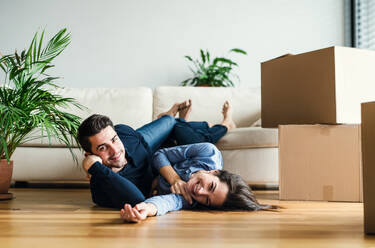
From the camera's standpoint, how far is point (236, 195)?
154cm

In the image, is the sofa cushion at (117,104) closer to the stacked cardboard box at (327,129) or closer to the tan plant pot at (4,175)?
the tan plant pot at (4,175)

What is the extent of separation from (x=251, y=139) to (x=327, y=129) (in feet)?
1.60

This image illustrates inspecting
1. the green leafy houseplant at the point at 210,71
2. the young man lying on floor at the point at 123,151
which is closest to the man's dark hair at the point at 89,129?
the young man lying on floor at the point at 123,151

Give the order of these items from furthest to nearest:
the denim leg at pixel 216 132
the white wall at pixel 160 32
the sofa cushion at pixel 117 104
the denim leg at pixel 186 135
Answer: the white wall at pixel 160 32 → the sofa cushion at pixel 117 104 → the denim leg at pixel 216 132 → the denim leg at pixel 186 135

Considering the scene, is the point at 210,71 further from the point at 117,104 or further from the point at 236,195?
the point at 236,195

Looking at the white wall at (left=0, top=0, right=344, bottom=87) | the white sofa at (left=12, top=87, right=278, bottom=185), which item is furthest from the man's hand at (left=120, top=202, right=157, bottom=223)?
the white wall at (left=0, top=0, right=344, bottom=87)

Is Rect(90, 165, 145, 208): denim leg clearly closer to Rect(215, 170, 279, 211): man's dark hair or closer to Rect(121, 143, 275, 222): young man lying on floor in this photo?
Rect(121, 143, 275, 222): young man lying on floor

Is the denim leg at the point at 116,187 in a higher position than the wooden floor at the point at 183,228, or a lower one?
higher

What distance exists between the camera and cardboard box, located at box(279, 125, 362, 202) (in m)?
1.90

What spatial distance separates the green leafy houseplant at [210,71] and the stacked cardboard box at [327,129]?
1308 millimetres

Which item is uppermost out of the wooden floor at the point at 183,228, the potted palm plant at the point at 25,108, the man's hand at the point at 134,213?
the potted palm plant at the point at 25,108

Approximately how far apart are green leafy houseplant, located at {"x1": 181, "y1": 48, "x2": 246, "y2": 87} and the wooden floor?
5.75 ft

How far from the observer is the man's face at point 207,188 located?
1.50 m

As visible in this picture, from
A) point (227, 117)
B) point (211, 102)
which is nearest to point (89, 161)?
point (227, 117)
